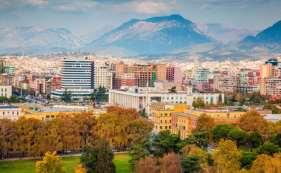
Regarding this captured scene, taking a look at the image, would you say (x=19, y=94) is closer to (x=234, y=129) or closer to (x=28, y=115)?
(x=28, y=115)

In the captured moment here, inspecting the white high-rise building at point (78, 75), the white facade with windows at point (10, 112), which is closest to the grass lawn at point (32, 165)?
the white facade with windows at point (10, 112)

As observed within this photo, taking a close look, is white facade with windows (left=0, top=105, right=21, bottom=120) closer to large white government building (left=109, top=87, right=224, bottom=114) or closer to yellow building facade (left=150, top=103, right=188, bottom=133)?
yellow building facade (left=150, top=103, right=188, bottom=133)

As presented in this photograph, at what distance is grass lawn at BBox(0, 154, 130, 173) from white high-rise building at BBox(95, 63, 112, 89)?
124ft

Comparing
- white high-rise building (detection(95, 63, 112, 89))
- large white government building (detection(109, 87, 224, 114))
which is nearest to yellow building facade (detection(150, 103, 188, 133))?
large white government building (detection(109, 87, 224, 114))

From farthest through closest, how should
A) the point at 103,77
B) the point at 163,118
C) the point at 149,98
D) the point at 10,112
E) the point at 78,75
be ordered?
the point at 103,77
the point at 78,75
the point at 149,98
the point at 163,118
the point at 10,112

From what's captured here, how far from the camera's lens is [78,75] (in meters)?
66.0

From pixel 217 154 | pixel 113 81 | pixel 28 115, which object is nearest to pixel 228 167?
pixel 217 154

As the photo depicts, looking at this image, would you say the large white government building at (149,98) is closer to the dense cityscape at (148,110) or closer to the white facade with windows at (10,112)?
the dense cityscape at (148,110)

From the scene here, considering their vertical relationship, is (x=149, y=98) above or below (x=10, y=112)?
above

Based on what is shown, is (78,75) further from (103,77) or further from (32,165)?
(32,165)

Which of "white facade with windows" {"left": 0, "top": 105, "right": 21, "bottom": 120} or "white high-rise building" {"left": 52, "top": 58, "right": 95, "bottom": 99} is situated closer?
"white facade with windows" {"left": 0, "top": 105, "right": 21, "bottom": 120}

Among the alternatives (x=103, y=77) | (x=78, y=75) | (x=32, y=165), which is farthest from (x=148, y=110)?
(x=103, y=77)

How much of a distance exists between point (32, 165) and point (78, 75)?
39.1 metres

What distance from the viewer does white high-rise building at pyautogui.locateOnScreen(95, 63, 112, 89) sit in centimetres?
6731
